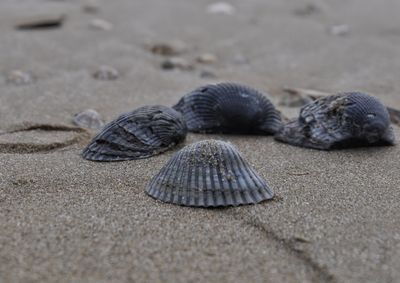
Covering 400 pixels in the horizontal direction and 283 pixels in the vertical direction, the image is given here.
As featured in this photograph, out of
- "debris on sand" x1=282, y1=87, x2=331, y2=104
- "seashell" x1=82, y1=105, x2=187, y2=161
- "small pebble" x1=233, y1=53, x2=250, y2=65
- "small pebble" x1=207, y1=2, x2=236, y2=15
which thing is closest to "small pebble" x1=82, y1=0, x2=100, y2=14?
"small pebble" x1=207, y1=2, x2=236, y2=15

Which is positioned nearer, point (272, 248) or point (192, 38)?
point (272, 248)

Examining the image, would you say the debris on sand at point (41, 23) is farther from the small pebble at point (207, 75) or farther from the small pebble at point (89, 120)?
the small pebble at point (89, 120)

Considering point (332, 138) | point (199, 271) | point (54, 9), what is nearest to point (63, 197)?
point (199, 271)

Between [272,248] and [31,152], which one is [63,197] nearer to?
[31,152]

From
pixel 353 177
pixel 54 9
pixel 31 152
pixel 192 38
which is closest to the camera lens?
pixel 353 177

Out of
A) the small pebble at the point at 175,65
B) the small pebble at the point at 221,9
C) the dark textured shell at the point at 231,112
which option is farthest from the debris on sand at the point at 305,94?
the small pebble at the point at 221,9

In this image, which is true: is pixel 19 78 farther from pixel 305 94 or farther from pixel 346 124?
pixel 346 124

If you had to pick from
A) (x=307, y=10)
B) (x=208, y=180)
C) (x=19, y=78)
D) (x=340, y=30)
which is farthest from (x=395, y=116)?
(x=307, y=10)
